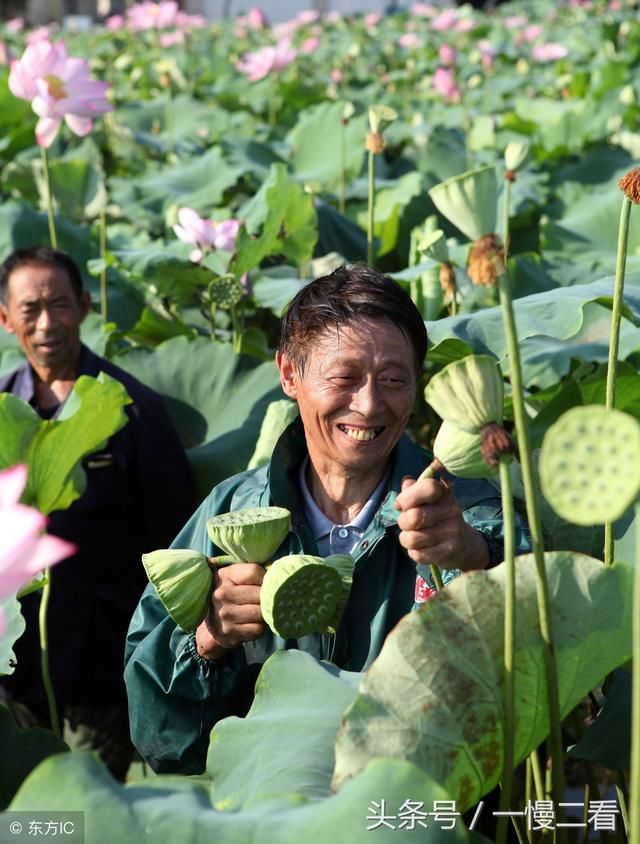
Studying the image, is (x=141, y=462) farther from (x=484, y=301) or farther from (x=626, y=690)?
(x=626, y=690)

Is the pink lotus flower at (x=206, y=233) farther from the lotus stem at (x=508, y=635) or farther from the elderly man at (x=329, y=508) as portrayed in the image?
the lotus stem at (x=508, y=635)

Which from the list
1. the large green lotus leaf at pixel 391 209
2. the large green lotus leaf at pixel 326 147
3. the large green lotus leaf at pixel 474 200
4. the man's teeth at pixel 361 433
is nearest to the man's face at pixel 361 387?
the man's teeth at pixel 361 433

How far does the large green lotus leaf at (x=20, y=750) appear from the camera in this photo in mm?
1154

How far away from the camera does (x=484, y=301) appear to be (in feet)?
8.16

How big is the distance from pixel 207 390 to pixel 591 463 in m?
1.69

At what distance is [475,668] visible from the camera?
0.96m

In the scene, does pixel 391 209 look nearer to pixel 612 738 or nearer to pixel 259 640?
pixel 259 640

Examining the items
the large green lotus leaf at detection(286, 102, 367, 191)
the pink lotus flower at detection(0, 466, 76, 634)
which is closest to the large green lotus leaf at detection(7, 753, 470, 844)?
the pink lotus flower at detection(0, 466, 76, 634)

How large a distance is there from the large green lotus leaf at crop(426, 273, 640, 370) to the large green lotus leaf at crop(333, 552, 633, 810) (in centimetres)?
73

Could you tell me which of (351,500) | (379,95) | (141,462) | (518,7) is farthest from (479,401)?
(518,7)

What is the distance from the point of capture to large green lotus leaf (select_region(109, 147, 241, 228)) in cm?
364

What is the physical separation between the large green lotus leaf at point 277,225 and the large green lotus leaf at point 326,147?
3.23ft

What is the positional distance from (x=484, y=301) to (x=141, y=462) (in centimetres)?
72

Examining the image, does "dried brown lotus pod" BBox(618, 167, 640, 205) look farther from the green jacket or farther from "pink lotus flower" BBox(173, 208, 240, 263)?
"pink lotus flower" BBox(173, 208, 240, 263)
